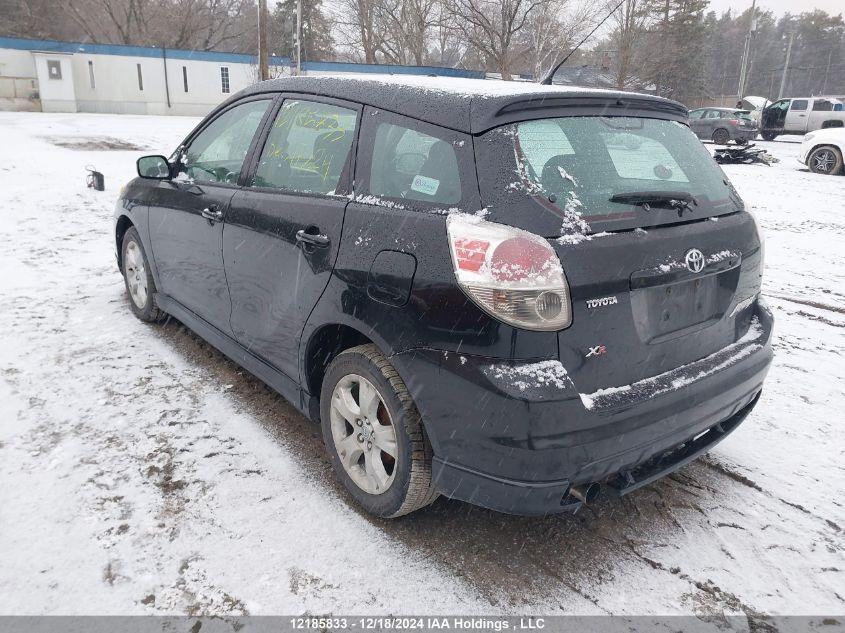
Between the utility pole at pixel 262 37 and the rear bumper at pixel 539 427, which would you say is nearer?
the rear bumper at pixel 539 427

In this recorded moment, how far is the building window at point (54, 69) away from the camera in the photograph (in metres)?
33.1

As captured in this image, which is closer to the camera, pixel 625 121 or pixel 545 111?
pixel 545 111

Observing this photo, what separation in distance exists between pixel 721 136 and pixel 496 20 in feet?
40.6

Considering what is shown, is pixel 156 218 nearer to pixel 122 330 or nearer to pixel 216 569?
pixel 122 330

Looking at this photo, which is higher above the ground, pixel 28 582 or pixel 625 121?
pixel 625 121

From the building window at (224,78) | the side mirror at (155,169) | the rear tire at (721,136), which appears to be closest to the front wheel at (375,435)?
the side mirror at (155,169)

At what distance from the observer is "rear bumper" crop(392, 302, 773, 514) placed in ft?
6.48

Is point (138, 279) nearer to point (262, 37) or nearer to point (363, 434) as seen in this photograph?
→ point (363, 434)

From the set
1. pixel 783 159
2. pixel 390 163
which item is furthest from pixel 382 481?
pixel 783 159

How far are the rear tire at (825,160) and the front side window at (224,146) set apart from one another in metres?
17.2

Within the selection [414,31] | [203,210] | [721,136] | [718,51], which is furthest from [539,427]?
[718,51]

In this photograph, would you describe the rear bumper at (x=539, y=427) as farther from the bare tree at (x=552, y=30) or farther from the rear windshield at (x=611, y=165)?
the bare tree at (x=552, y=30)

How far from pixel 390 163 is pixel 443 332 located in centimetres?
83

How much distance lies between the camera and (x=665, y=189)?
245 centimetres
